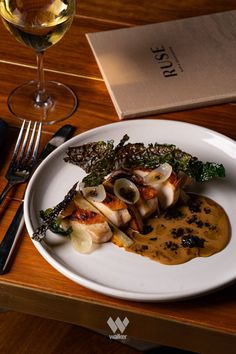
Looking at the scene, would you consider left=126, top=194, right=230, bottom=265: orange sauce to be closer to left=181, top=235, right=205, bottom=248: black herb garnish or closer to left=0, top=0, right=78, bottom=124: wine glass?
left=181, top=235, right=205, bottom=248: black herb garnish

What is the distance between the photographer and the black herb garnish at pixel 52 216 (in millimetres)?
1020

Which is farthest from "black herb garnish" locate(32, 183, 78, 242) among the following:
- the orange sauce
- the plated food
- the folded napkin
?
the folded napkin

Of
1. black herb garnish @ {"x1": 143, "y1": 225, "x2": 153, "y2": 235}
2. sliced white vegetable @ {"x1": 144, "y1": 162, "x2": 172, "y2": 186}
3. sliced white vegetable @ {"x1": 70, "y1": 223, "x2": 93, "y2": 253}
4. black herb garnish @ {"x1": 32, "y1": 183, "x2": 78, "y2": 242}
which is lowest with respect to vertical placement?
black herb garnish @ {"x1": 143, "y1": 225, "x2": 153, "y2": 235}

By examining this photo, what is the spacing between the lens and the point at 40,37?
1.22 m

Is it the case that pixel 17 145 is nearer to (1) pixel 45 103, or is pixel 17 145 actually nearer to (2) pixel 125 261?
(1) pixel 45 103

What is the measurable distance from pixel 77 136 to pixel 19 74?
1.00 feet

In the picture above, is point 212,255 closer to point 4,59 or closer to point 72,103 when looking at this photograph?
point 72,103

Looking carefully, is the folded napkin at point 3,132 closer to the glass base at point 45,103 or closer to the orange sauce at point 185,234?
the glass base at point 45,103

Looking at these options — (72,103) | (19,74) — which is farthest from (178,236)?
(19,74)

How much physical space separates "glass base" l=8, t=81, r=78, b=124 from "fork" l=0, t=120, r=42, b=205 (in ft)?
0.14

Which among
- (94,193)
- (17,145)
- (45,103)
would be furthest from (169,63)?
(94,193)

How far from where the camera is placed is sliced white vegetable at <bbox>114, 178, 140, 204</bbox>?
106 centimetres

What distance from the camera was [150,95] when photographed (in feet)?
4.50

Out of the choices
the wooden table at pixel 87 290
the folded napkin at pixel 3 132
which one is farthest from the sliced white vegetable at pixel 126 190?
the folded napkin at pixel 3 132
